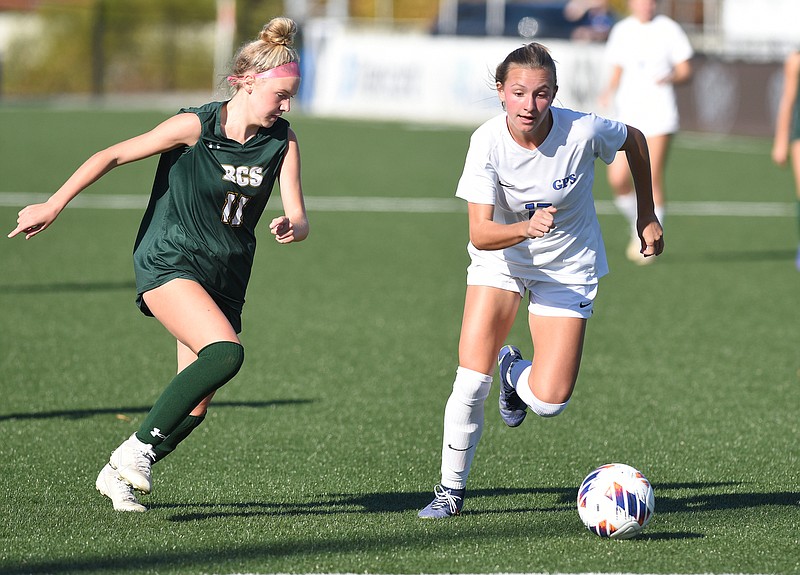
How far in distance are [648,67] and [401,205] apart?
544cm

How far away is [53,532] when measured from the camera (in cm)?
482

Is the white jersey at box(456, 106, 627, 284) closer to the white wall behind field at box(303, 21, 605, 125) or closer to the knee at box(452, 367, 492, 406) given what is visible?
the knee at box(452, 367, 492, 406)

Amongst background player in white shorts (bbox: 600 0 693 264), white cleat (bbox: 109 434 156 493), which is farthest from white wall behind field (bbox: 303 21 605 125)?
white cleat (bbox: 109 434 156 493)

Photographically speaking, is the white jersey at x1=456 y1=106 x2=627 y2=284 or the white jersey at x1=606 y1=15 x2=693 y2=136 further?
the white jersey at x1=606 y1=15 x2=693 y2=136

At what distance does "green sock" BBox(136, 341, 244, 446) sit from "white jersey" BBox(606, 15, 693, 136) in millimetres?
7928

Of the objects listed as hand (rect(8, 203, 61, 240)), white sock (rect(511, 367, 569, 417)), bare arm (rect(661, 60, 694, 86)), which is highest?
hand (rect(8, 203, 61, 240))

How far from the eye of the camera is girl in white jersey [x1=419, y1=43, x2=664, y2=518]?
495 centimetres

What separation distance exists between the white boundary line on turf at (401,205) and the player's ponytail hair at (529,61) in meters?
11.3

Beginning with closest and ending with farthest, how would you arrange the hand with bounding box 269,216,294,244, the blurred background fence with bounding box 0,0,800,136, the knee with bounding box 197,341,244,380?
the hand with bounding box 269,216,294,244, the knee with bounding box 197,341,244,380, the blurred background fence with bounding box 0,0,800,136

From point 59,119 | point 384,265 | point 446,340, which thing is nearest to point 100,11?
point 59,119

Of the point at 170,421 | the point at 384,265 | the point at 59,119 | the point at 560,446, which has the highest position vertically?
the point at 170,421

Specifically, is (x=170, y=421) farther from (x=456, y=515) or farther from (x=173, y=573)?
(x=456, y=515)

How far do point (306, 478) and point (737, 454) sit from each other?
202 cm

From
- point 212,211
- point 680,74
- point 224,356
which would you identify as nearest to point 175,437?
point 224,356
